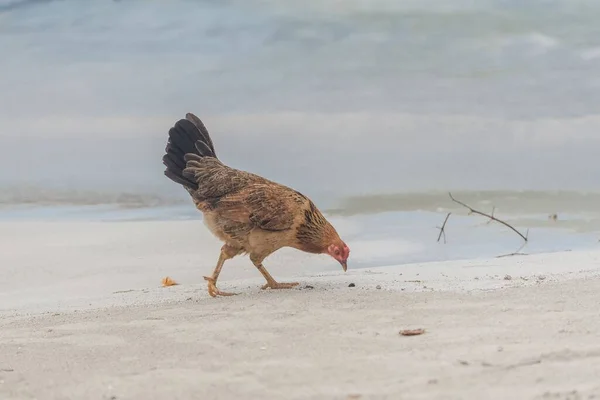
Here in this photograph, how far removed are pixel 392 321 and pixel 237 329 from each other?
2.30 ft

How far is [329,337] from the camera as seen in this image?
10.7ft

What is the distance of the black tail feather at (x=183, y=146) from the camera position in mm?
5895

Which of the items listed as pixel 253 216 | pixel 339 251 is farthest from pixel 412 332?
pixel 339 251

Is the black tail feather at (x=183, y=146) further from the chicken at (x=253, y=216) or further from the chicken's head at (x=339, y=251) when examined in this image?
the chicken's head at (x=339, y=251)

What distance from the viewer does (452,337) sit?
308 centimetres

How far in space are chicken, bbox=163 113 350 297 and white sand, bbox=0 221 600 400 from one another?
0.93 feet

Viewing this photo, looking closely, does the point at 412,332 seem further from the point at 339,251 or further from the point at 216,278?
the point at 339,251

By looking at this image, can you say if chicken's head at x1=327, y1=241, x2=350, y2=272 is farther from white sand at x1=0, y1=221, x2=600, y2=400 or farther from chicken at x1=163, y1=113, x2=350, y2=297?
white sand at x1=0, y1=221, x2=600, y2=400

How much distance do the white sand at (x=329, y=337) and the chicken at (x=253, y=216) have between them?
0.93ft

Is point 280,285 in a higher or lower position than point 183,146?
lower

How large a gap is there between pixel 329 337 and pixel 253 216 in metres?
2.05

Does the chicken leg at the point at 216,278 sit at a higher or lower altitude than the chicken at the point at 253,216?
lower

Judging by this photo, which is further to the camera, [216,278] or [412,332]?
[216,278]

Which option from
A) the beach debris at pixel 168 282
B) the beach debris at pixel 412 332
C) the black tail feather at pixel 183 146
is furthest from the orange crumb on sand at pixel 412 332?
the beach debris at pixel 168 282
